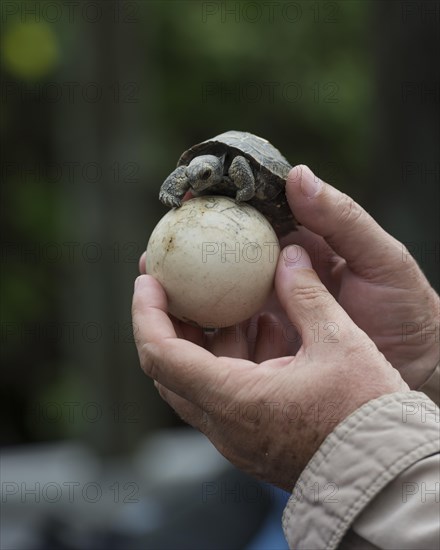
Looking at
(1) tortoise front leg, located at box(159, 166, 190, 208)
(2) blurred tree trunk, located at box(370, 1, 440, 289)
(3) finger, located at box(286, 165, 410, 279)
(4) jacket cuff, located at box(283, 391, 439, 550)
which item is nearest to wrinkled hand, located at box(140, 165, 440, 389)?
(3) finger, located at box(286, 165, 410, 279)

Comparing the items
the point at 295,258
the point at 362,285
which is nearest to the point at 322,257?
the point at 362,285

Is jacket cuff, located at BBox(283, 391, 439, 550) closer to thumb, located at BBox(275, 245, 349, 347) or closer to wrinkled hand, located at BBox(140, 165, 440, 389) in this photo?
thumb, located at BBox(275, 245, 349, 347)

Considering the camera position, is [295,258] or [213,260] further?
[295,258]

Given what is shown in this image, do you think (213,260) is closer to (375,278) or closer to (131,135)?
(375,278)

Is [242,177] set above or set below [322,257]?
above

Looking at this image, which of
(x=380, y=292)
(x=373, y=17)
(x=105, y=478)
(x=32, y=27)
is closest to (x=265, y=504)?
(x=105, y=478)

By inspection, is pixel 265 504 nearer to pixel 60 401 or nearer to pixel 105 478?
pixel 105 478
